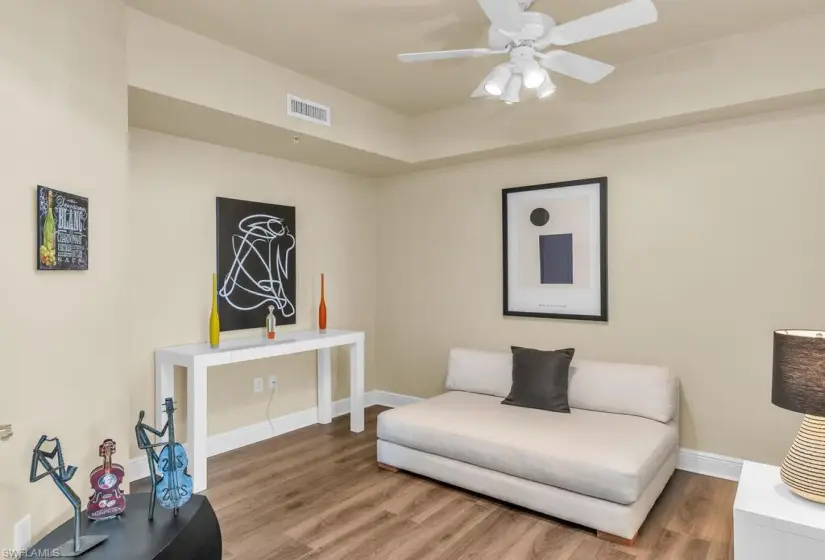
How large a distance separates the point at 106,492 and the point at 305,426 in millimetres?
2533

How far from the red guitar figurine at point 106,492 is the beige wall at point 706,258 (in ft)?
9.80

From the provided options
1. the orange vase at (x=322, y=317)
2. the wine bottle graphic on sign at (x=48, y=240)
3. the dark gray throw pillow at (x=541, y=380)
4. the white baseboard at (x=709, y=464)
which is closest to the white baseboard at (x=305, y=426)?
the white baseboard at (x=709, y=464)

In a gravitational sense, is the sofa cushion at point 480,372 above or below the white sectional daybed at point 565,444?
above

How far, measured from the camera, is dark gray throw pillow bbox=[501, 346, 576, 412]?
3.37m

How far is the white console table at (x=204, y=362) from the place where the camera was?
3.08 meters

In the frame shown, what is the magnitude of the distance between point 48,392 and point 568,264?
324 cm

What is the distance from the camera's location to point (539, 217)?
3969 millimetres

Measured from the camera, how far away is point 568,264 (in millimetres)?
3820

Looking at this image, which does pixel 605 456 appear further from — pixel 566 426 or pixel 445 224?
pixel 445 224

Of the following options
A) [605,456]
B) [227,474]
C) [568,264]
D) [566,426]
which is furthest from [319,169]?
[605,456]

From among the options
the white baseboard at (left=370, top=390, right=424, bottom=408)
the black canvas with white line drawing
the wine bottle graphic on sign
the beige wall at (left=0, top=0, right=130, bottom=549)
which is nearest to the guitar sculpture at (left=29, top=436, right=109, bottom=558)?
the beige wall at (left=0, top=0, right=130, bottom=549)

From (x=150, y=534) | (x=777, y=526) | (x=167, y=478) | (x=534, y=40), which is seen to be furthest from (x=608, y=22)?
(x=150, y=534)

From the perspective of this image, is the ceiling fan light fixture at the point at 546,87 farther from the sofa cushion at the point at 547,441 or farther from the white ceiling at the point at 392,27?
the sofa cushion at the point at 547,441

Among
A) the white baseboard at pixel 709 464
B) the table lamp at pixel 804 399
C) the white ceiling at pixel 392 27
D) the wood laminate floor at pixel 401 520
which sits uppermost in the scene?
the white ceiling at pixel 392 27
